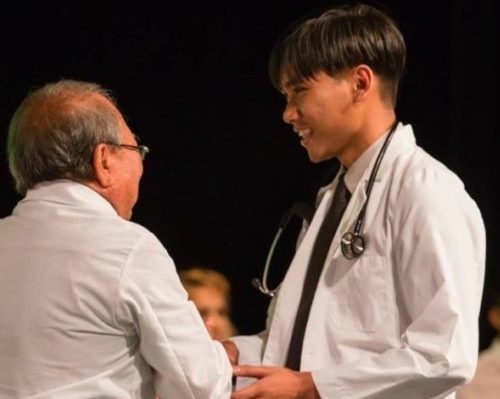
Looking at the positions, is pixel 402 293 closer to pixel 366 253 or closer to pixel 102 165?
pixel 366 253

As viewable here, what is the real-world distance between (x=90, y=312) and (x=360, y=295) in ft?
1.99

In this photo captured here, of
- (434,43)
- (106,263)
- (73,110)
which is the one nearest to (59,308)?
(106,263)

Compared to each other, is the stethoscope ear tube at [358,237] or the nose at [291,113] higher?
the nose at [291,113]

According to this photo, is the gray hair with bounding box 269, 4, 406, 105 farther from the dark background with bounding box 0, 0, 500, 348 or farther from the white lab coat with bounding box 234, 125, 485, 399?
the dark background with bounding box 0, 0, 500, 348

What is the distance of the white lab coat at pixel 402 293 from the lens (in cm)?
179

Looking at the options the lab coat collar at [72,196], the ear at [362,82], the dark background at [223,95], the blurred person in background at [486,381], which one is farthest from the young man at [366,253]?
the blurred person in background at [486,381]

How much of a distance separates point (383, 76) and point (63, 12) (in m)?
1.40

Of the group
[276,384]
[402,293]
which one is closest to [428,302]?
[402,293]

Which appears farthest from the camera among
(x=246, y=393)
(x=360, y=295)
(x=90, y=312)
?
(x=360, y=295)

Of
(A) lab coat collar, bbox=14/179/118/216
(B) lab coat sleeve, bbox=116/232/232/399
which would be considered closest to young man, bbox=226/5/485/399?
(B) lab coat sleeve, bbox=116/232/232/399

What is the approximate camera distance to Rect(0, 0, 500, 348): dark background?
10.3 ft

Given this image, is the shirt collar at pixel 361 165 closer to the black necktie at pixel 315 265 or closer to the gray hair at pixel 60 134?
the black necktie at pixel 315 265

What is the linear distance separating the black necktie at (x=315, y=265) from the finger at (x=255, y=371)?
0.15 meters

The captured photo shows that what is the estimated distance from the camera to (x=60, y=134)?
1.57 meters
